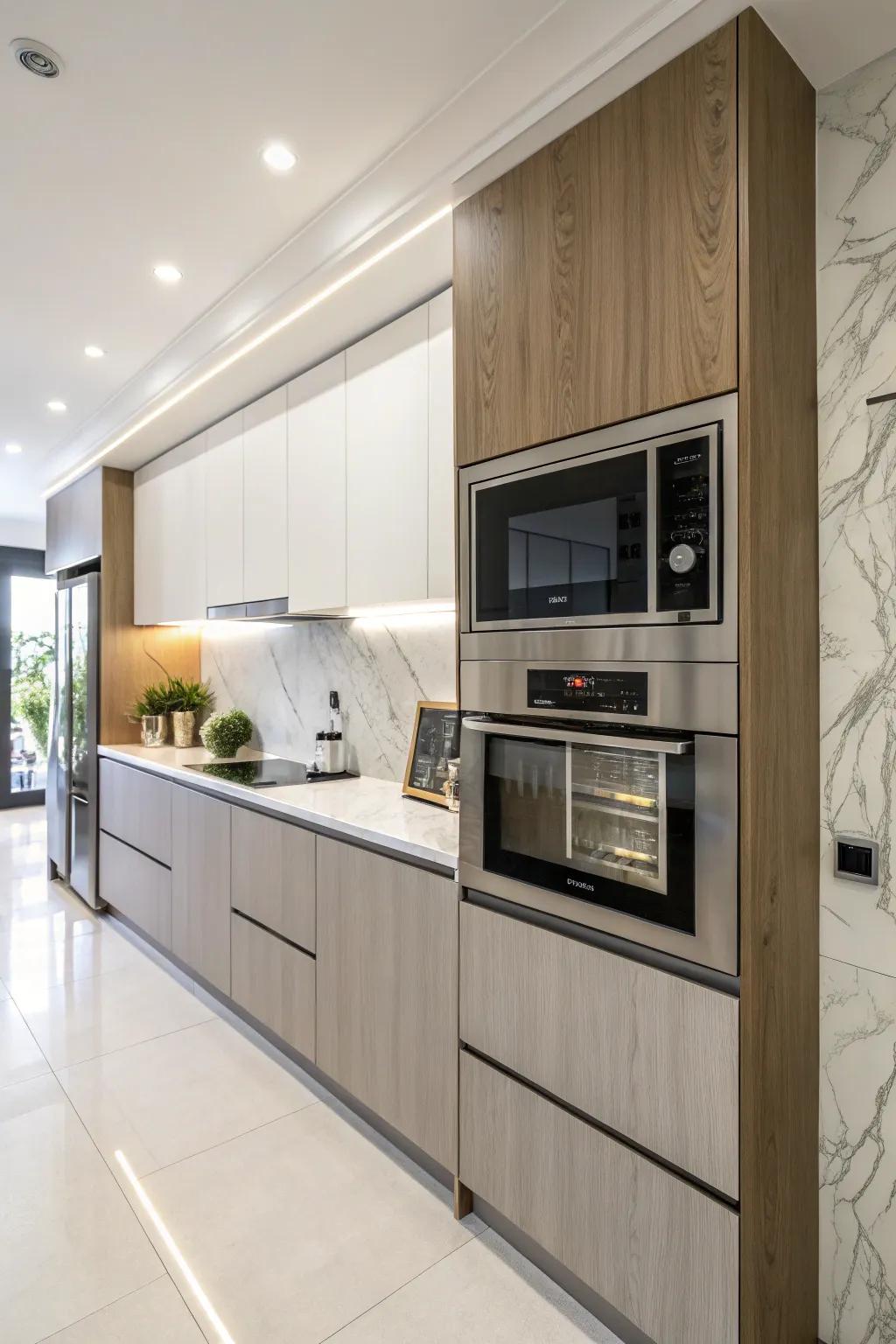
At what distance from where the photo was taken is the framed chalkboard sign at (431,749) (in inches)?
101

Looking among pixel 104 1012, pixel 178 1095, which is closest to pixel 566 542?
pixel 178 1095

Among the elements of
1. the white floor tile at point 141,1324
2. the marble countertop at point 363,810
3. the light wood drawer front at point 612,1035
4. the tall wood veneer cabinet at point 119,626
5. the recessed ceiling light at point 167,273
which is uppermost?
the recessed ceiling light at point 167,273

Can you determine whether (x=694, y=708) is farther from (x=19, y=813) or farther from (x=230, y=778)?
(x=19, y=813)

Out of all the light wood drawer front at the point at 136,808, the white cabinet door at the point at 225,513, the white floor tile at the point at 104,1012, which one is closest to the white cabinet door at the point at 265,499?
the white cabinet door at the point at 225,513

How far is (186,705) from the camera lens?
4.21 metres

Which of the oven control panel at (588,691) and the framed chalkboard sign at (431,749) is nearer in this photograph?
the oven control panel at (588,691)

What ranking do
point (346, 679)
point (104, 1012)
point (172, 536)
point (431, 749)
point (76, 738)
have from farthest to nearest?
point (76, 738) < point (172, 536) < point (346, 679) < point (104, 1012) < point (431, 749)

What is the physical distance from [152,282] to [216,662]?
215cm

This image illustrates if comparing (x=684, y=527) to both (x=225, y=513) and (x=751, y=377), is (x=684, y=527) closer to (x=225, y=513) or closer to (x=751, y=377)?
(x=751, y=377)

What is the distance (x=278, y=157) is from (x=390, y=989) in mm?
2176

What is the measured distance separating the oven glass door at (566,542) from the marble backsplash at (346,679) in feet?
3.19

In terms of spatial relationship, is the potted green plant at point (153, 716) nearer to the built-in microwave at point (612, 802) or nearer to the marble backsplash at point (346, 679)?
the marble backsplash at point (346, 679)

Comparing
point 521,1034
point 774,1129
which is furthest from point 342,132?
point 774,1129

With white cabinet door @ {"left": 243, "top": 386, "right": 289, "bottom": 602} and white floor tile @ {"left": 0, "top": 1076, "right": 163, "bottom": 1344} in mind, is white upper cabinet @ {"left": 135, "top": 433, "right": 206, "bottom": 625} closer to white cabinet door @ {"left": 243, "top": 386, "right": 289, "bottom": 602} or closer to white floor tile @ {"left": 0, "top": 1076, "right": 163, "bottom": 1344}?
white cabinet door @ {"left": 243, "top": 386, "right": 289, "bottom": 602}
